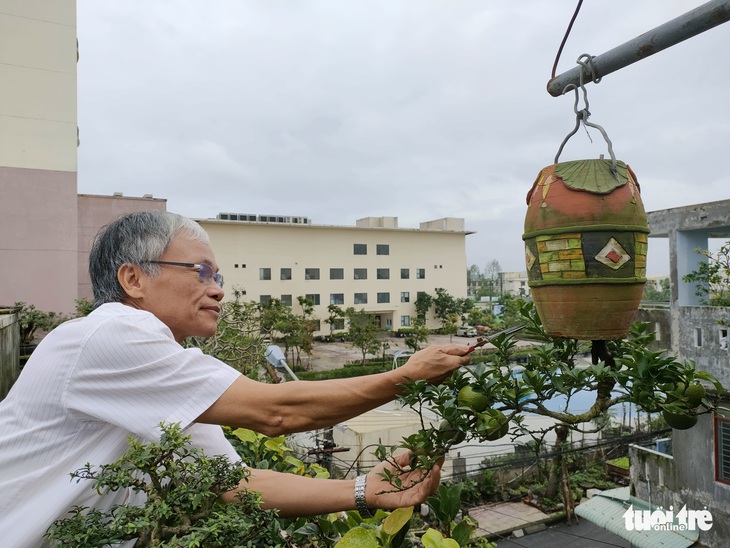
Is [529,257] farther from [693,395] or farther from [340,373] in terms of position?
[340,373]

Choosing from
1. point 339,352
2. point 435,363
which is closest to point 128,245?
point 435,363

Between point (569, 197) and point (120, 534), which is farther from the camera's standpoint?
point (569, 197)

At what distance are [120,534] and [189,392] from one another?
26 cm

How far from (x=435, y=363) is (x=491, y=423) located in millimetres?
182

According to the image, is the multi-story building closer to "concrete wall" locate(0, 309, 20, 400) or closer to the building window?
"concrete wall" locate(0, 309, 20, 400)

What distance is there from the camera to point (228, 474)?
866 mm

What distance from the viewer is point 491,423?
43.3 inches

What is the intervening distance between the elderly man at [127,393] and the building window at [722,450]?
513 centimetres

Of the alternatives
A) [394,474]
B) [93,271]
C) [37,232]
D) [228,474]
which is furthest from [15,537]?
[37,232]

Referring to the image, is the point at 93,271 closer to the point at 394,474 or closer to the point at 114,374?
the point at 114,374

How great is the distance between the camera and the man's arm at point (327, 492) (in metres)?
1.20

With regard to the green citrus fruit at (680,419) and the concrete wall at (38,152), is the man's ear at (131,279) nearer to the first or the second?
the green citrus fruit at (680,419)

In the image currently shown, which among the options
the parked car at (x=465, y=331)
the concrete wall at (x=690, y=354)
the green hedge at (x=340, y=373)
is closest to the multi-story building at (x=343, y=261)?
the parked car at (x=465, y=331)

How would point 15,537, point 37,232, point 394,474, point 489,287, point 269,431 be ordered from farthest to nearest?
point 489,287, point 37,232, point 394,474, point 269,431, point 15,537
